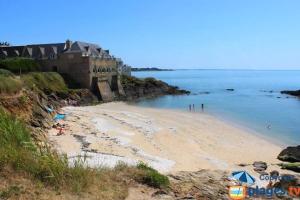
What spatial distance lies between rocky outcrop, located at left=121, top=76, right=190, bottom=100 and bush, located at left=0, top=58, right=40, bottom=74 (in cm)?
1357

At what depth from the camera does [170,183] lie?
8.45m

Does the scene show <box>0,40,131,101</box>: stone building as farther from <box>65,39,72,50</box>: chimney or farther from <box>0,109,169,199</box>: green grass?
<box>0,109,169,199</box>: green grass

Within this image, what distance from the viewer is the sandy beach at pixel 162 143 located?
17855 mm

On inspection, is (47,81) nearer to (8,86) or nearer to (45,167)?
(8,86)

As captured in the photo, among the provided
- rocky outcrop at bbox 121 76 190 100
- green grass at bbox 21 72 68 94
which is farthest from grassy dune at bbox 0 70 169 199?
rocky outcrop at bbox 121 76 190 100

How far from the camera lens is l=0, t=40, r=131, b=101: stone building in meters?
50.4

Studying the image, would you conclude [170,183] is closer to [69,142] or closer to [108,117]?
[69,142]

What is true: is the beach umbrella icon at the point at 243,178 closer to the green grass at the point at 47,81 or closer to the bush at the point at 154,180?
the bush at the point at 154,180

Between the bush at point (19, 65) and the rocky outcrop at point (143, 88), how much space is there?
534 inches

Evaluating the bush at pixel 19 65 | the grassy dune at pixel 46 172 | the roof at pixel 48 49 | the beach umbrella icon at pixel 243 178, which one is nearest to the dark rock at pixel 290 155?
the beach umbrella icon at pixel 243 178

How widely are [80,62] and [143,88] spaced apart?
51.6 ft

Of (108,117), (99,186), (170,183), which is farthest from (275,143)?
(99,186)

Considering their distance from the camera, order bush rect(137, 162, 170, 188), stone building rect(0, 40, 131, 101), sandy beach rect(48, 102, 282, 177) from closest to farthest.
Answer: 1. bush rect(137, 162, 170, 188)
2. sandy beach rect(48, 102, 282, 177)
3. stone building rect(0, 40, 131, 101)

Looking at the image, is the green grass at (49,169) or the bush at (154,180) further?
the bush at (154,180)
